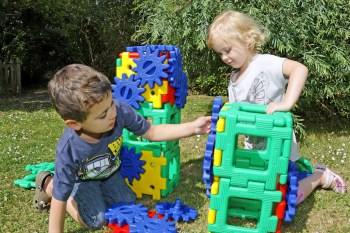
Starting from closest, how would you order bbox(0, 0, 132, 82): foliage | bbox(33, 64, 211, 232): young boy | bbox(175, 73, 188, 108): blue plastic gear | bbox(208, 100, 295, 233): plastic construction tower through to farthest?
bbox(208, 100, 295, 233): plastic construction tower → bbox(33, 64, 211, 232): young boy → bbox(175, 73, 188, 108): blue plastic gear → bbox(0, 0, 132, 82): foliage

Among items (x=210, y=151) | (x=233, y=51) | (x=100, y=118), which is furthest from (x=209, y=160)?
(x=233, y=51)

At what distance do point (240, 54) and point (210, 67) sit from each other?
10.1ft

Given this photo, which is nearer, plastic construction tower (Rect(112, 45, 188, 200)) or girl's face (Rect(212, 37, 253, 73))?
girl's face (Rect(212, 37, 253, 73))

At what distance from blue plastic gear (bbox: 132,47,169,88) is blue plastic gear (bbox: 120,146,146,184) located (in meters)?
0.61

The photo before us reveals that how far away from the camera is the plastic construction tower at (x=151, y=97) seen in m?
3.35

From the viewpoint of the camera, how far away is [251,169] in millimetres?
2535

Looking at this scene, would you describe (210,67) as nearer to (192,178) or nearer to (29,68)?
(192,178)

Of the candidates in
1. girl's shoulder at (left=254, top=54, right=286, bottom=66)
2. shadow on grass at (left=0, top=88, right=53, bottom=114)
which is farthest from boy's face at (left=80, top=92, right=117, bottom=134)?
shadow on grass at (left=0, top=88, right=53, bottom=114)

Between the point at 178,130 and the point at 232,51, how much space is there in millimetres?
730

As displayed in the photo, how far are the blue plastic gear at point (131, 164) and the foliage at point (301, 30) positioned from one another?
2.16m

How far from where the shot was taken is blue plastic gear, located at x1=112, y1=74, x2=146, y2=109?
340 cm

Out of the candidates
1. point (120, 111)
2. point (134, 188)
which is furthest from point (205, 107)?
point (120, 111)

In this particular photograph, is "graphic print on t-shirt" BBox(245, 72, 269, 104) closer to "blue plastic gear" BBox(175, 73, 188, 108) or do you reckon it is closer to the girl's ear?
the girl's ear

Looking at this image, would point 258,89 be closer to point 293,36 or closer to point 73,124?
point 73,124
